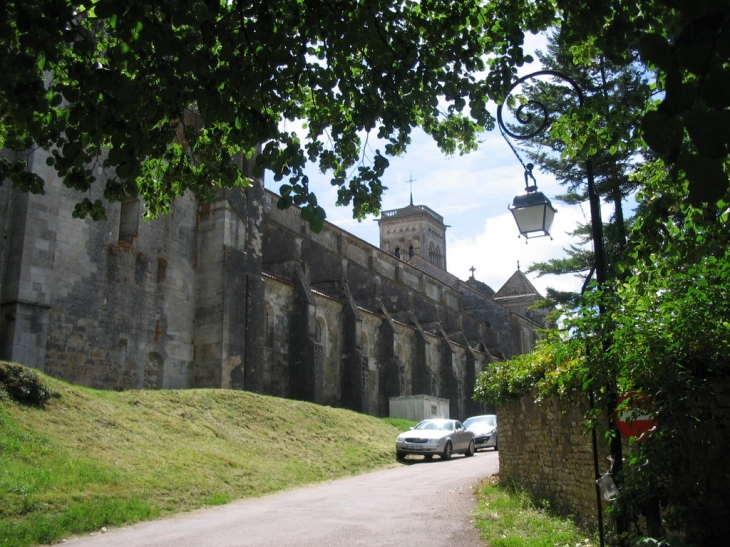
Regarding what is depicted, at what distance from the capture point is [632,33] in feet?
19.5

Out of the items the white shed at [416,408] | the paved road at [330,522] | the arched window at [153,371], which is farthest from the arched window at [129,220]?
the white shed at [416,408]

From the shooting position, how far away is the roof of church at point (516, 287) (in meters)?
69.4

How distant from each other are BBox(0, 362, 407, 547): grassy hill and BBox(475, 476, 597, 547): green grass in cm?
504

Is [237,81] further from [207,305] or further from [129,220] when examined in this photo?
[207,305]

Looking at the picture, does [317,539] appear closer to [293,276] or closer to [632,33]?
[632,33]

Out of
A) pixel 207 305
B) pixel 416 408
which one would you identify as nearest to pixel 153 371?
pixel 207 305

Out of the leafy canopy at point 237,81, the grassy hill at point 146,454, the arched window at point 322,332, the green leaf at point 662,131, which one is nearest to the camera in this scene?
the green leaf at point 662,131

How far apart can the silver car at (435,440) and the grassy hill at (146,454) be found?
27.4 inches

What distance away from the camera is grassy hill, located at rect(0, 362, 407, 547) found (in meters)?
9.86

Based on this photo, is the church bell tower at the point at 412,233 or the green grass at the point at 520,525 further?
the church bell tower at the point at 412,233

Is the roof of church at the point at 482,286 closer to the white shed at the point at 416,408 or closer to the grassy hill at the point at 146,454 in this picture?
the white shed at the point at 416,408

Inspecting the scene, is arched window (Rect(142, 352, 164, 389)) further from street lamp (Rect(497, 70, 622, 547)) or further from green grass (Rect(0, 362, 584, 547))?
street lamp (Rect(497, 70, 622, 547))

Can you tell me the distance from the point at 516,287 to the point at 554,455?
6146 cm

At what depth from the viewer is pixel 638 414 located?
6.57 metres
